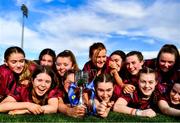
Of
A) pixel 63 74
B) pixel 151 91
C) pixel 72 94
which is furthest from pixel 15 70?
pixel 151 91

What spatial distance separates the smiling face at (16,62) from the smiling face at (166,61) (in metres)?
2.76

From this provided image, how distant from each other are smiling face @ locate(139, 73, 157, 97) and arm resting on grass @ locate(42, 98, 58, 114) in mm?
1572

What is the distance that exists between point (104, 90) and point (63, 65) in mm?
1724

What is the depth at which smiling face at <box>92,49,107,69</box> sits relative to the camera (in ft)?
29.1

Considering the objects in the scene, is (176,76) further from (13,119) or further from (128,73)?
(13,119)

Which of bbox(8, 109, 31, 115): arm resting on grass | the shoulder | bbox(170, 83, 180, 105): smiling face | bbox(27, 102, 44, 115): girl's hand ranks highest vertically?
the shoulder

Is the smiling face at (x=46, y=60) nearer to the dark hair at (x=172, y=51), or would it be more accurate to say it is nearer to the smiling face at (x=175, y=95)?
the dark hair at (x=172, y=51)

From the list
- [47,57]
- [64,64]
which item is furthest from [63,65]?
[47,57]

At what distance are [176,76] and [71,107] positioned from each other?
8.15ft

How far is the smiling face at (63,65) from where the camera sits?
28.6 ft

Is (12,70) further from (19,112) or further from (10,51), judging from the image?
(19,112)

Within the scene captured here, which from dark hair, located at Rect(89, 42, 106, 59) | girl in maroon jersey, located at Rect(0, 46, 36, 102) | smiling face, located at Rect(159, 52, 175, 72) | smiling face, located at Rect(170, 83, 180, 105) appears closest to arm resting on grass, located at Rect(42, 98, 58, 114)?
girl in maroon jersey, located at Rect(0, 46, 36, 102)

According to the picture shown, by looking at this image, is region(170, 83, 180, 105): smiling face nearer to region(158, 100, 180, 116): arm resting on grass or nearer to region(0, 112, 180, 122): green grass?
region(158, 100, 180, 116): arm resting on grass

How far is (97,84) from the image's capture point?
734cm
